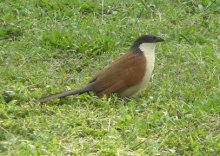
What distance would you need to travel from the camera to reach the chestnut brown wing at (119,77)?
24.0 feet

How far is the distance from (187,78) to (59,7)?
2.85 metres

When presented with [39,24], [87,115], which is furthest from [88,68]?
[87,115]

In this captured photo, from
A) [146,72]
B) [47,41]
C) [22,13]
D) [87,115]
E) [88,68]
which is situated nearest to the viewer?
[87,115]

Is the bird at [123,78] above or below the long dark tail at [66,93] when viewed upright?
Result: above

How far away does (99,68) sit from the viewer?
841 centimetres

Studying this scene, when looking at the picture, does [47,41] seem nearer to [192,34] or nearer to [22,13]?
[22,13]

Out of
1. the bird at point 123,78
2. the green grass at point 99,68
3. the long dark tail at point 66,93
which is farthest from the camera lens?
the bird at point 123,78

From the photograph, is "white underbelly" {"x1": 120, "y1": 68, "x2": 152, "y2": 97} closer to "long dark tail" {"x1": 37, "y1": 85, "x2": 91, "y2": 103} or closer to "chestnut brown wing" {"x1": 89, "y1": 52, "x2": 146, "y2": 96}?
"chestnut brown wing" {"x1": 89, "y1": 52, "x2": 146, "y2": 96}

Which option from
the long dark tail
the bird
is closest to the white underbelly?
the bird

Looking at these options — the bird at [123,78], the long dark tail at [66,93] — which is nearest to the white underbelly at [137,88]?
the bird at [123,78]

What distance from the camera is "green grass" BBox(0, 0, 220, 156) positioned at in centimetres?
583

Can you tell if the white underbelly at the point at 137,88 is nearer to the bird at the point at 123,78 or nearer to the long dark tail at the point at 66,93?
the bird at the point at 123,78

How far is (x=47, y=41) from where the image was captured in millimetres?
8984

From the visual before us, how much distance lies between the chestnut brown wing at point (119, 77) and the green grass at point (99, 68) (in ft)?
0.50
